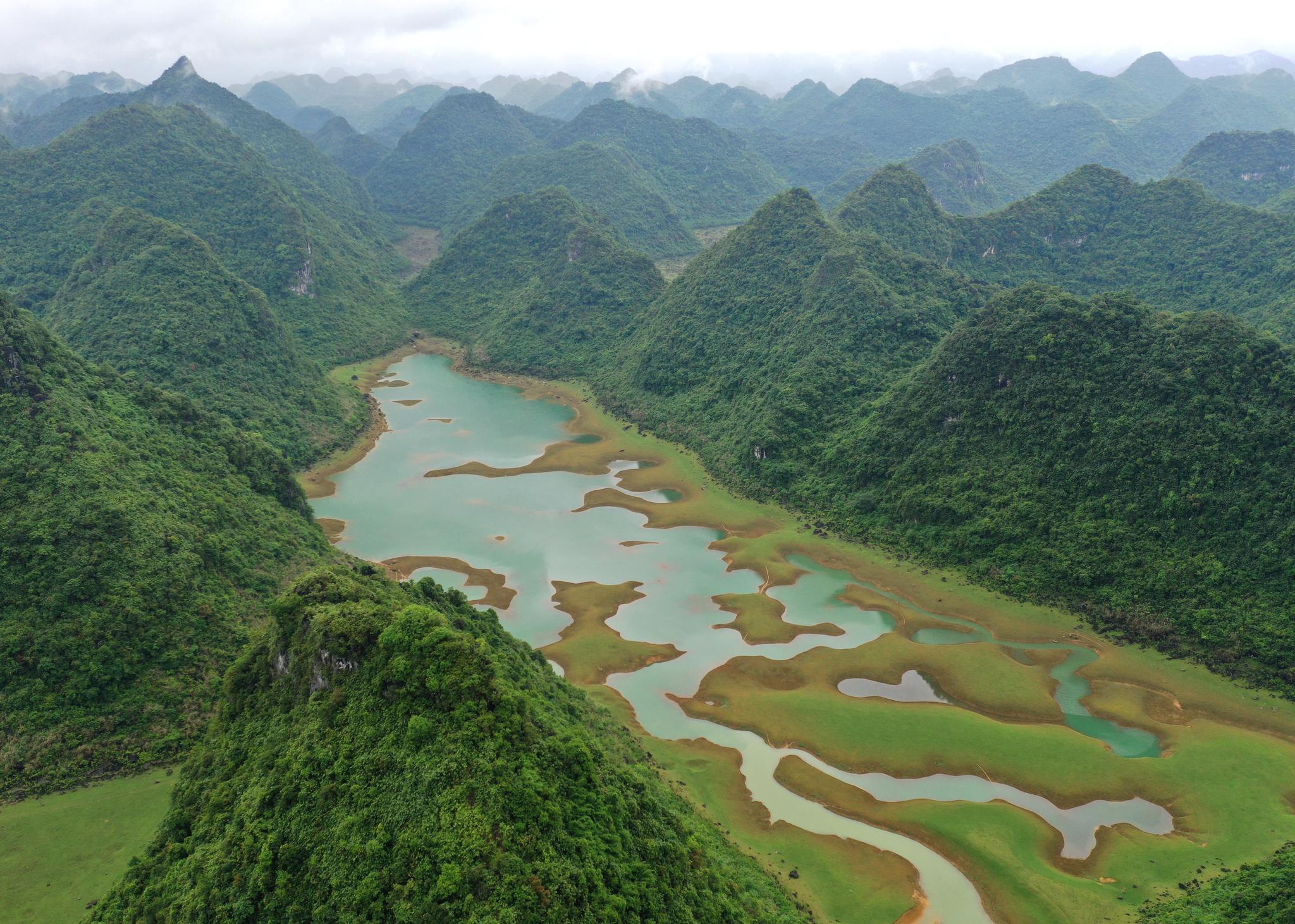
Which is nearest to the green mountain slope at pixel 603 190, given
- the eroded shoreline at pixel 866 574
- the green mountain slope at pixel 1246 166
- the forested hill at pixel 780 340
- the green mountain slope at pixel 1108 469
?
the forested hill at pixel 780 340

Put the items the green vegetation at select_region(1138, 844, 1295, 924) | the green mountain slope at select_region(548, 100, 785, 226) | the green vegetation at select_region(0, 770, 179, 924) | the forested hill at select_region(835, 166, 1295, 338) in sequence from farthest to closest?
the green mountain slope at select_region(548, 100, 785, 226) < the forested hill at select_region(835, 166, 1295, 338) < the green vegetation at select_region(0, 770, 179, 924) < the green vegetation at select_region(1138, 844, 1295, 924)

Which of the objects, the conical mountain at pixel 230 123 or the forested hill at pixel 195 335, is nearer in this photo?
the forested hill at pixel 195 335

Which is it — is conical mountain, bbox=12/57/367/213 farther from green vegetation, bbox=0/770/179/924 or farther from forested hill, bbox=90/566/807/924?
forested hill, bbox=90/566/807/924

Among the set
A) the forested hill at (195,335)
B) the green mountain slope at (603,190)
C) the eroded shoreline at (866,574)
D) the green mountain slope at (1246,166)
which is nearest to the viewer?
the eroded shoreline at (866,574)

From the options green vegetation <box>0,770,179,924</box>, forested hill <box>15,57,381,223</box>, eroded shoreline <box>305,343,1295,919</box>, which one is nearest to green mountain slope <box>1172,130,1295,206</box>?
eroded shoreline <box>305,343,1295,919</box>

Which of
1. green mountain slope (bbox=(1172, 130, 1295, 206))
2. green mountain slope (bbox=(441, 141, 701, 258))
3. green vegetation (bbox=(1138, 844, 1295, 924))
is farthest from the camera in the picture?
green mountain slope (bbox=(441, 141, 701, 258))

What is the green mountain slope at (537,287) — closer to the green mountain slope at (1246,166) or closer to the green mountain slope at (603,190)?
the green mountain slope at (603,190)
